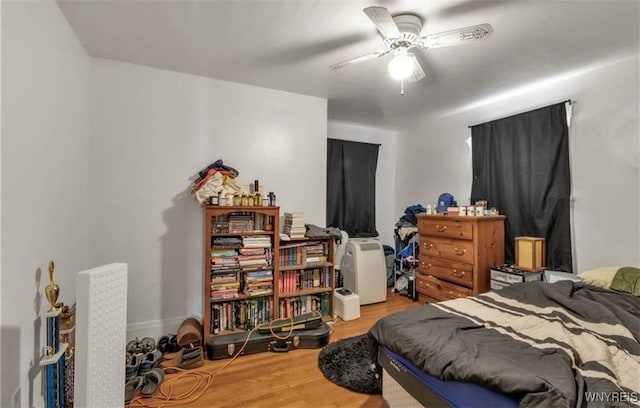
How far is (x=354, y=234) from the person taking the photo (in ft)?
14.3

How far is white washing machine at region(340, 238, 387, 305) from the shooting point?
11.7 feet

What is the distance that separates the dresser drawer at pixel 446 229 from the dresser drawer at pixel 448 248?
6 centimetres

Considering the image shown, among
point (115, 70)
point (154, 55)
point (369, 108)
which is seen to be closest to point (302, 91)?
point (369, 108)

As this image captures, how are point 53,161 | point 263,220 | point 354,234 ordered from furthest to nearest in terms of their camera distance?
point 354,234 → point 263,220 → point 53,161

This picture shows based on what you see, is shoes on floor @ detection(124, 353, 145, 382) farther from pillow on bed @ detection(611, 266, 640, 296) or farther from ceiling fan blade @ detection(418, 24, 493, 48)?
pillow on bed @ detection(611, 266, 640, 296)

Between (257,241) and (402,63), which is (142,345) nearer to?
(257,241)

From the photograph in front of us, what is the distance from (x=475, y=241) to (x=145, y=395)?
311cm

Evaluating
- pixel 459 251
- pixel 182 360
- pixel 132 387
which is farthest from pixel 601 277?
pixel 132 387

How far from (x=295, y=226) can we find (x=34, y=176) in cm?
194

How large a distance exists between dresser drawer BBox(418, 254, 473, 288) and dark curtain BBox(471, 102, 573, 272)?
0.59 meters

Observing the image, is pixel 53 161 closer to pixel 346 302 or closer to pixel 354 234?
pixel 346 302

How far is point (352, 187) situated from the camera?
4.38 metres

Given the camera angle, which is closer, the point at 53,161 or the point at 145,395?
the point at 53,161

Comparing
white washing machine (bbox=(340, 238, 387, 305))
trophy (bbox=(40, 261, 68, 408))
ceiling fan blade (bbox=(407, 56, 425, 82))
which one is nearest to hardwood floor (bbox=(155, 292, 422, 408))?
trophy (bbox=(40, 261, 68, 408))
